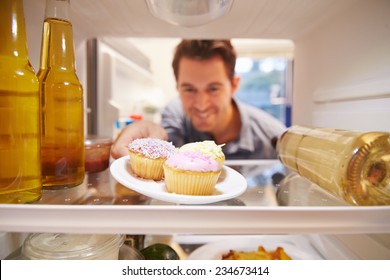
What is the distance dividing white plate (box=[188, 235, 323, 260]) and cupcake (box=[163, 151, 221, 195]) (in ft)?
1.10

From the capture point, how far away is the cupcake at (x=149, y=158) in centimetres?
58

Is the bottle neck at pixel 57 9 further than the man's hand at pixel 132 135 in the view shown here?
No

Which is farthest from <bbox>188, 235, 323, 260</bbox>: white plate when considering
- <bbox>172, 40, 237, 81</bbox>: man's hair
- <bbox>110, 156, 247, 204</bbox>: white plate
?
<bbox>172, 40, 237, 81</bbox>: man's hair

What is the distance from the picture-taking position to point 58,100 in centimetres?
55

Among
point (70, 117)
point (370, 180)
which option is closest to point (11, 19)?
point (70, 117)

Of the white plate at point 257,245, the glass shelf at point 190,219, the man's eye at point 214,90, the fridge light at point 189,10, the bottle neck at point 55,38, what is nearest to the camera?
the glass shelf at point 190,219

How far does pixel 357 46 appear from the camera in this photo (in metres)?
0.69

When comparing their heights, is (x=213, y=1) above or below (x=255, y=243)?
above

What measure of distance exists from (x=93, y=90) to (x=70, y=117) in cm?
45

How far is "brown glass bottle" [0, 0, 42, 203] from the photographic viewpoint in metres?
0.47

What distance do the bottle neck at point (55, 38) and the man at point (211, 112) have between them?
0.81ft

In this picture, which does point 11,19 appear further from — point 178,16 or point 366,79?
point 366,79

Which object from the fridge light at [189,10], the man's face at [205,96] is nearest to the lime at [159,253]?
the man's face at [205,96]

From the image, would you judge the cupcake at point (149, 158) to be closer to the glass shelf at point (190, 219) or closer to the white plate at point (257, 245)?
the glass shelf at point (190, 219)
